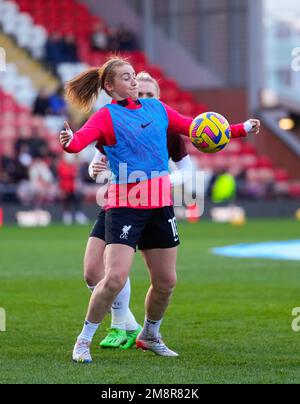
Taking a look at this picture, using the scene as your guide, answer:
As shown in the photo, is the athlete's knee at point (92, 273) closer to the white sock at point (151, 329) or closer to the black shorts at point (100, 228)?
the black shorts at point (100, 228)

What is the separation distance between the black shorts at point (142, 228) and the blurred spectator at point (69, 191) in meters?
20.7

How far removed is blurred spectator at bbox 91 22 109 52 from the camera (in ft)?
116

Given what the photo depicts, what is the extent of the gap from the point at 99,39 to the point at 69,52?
1.94 metres

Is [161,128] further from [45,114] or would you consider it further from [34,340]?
[45,114]

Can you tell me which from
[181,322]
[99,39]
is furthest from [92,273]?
[99,39]

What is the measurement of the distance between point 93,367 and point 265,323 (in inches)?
106

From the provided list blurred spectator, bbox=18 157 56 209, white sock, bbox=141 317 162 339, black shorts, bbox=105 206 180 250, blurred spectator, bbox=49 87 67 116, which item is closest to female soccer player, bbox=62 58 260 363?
black shorts, bbox=105 206 180 250

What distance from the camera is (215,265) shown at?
50.9 ft

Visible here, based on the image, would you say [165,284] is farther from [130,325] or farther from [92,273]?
[130,325]

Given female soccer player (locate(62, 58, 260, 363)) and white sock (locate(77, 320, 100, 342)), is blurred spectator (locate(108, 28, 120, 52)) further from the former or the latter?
white sock (locate(77, 320, 100, 342))

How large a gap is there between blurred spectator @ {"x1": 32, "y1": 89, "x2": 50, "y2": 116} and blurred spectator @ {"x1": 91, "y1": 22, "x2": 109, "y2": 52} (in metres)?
4.67

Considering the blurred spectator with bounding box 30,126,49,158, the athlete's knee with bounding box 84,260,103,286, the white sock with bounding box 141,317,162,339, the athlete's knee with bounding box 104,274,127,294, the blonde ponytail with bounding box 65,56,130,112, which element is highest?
the blonde ponytail with bounding box 65,56,130,112

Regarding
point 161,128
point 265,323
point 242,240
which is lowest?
point 242,240
